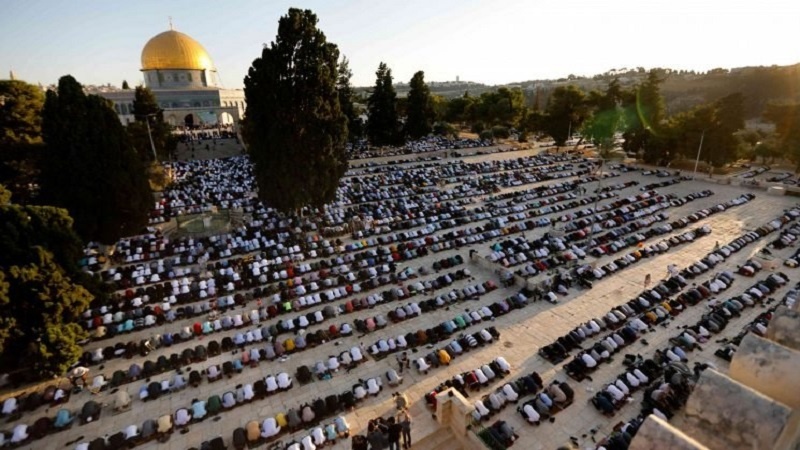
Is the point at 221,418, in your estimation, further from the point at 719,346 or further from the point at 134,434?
the point at 719,346

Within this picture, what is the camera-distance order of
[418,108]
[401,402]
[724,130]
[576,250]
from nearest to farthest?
[401,402]
[576,250]
[724,130]
[418,108]

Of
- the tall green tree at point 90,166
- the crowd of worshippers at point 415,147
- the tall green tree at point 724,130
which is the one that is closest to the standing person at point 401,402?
the tall green tree at point 90,166

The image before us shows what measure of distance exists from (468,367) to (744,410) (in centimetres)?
1581

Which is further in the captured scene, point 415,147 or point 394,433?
point 415,147

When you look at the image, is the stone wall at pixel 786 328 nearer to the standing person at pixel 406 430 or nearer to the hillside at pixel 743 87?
the standing person at pixel 406 430

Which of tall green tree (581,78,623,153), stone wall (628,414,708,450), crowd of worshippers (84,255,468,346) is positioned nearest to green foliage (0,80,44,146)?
crowd of worshippers (84,255,468,346)

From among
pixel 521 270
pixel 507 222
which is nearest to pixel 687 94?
pixel 507 222

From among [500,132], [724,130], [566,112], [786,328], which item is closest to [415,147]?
[500,132]

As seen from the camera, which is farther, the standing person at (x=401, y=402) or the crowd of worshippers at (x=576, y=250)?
the crowd of worshippers at (x=576, y=250)

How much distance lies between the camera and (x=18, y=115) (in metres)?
32.8

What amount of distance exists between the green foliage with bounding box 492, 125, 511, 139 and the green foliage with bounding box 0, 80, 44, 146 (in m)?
68.0

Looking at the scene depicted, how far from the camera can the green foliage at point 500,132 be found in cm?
7844

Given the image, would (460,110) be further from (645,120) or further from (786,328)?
(786,328)

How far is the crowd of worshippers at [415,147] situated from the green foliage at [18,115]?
1540 inches
